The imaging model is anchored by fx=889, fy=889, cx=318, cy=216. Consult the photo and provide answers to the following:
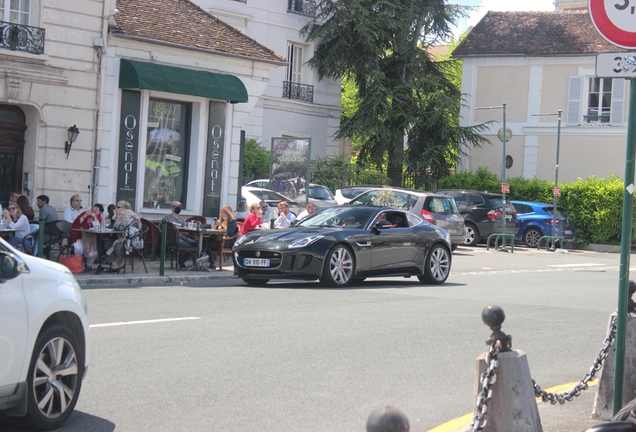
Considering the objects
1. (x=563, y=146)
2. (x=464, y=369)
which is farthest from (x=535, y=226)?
(x=464, y=369)

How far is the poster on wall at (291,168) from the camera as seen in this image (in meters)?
23.1

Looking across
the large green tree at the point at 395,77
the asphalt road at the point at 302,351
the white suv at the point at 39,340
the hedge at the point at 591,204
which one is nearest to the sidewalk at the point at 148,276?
the asphalt road at the point at 302,351

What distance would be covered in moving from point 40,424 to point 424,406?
2865mm

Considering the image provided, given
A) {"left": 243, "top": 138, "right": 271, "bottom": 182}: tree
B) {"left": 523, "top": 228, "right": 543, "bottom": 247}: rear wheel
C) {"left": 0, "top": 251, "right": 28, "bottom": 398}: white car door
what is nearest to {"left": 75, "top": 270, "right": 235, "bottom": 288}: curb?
{"left": 0, "top": 251, "right": 28, "bottom": 398}: white car door

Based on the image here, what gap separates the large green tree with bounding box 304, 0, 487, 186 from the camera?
3822 cm

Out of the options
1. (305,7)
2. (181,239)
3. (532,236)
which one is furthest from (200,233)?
(305,7)

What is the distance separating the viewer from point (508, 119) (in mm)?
41438

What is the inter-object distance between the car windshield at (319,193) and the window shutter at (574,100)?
15771 mm

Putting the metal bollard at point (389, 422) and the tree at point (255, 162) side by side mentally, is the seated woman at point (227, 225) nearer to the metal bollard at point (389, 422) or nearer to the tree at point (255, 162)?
the tree at point (255, 162)

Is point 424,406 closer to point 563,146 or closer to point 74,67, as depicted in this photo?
point 74,67

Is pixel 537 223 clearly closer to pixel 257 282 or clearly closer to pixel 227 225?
pixel 227 225

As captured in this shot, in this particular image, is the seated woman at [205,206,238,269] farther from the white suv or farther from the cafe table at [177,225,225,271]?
the white suv

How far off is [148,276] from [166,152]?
22.0 feet

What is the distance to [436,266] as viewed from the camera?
17.3m
